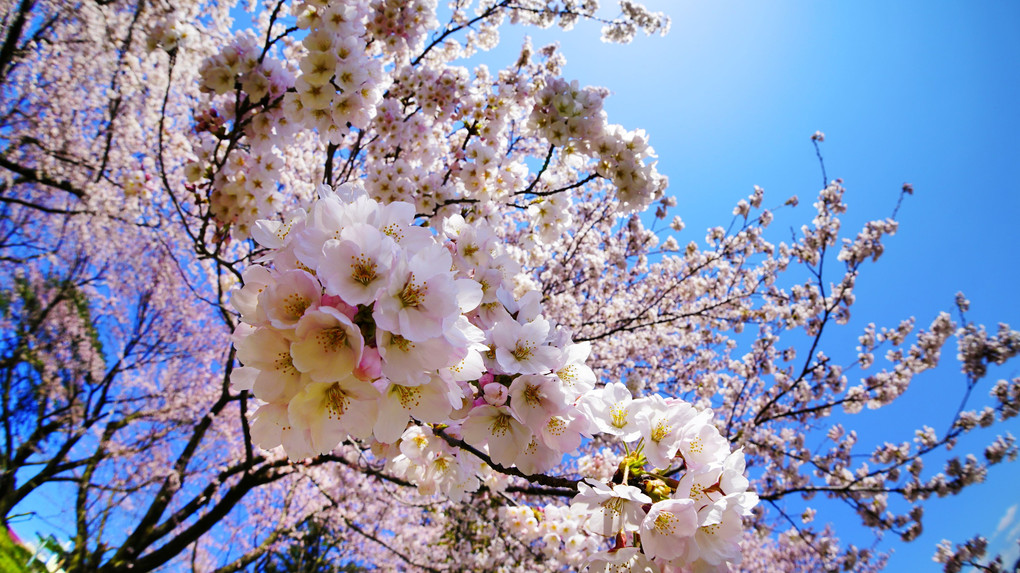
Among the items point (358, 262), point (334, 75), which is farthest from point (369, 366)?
point (334, 75)

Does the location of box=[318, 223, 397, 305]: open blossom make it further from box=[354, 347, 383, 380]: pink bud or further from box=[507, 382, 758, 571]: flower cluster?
box=[507, 382, 758, 571]: flower cluster

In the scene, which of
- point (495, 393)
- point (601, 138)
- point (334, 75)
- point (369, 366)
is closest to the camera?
point (369, 366)

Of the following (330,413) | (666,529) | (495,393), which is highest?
(495,393)

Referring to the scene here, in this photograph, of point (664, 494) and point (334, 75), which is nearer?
point (664, 494)

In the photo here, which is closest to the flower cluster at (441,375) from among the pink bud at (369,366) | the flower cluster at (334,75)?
the pink bud at (369,366)

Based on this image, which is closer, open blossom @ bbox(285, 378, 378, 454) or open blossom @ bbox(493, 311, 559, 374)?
open blossom @ bbox(285, 378, 378, 454)

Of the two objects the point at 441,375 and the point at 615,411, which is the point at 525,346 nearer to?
the point at 441,375

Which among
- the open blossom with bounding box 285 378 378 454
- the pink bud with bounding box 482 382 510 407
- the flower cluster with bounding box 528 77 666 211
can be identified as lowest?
the open blossom with bounding box 285 378 378 454

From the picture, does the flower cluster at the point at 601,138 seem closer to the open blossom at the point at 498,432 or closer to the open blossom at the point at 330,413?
the open blossom at the point at 498,432

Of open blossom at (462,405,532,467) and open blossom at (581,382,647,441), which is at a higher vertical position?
open blossom at (581,382,647,441)

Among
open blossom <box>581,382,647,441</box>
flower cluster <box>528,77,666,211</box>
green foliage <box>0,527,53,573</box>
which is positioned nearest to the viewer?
open blossom <box>581,382,647,441</box>

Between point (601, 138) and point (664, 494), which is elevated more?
point (601, 138)

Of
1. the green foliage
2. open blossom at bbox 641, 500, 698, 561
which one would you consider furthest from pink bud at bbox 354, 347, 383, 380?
the green foliage

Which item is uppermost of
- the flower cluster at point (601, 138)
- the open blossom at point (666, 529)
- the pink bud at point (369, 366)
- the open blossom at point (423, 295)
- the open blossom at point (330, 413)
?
the flower cluster at point (601, 138)
